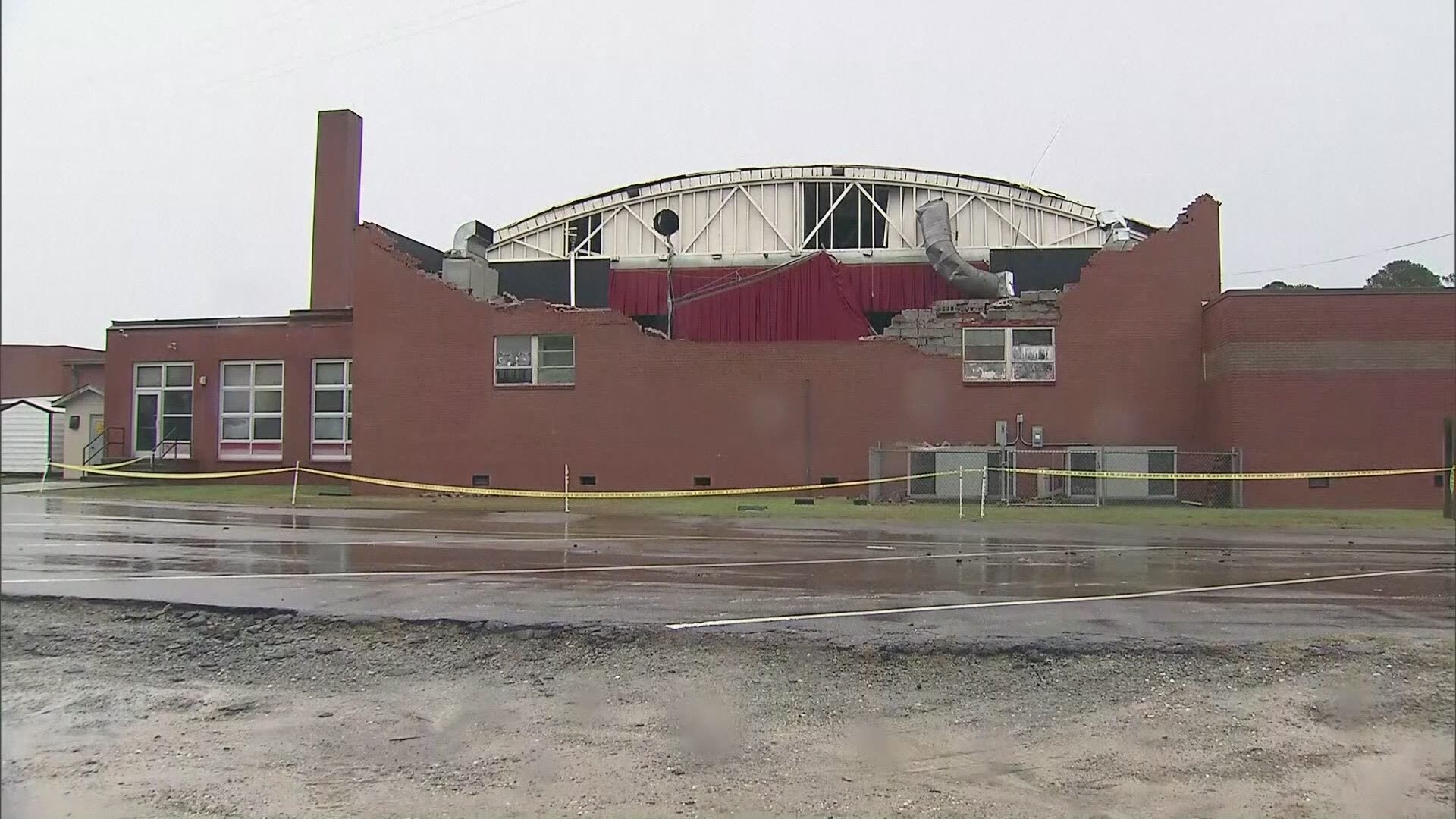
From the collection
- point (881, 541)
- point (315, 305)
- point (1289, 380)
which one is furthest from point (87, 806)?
point (315, 305)

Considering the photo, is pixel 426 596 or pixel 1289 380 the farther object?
pixel 1289 380

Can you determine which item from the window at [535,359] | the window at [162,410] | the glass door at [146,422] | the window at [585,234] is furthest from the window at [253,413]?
the window at [585,234]

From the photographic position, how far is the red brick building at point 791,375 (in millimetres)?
22531

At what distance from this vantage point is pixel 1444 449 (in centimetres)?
2150

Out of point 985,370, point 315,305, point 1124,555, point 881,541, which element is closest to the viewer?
point 1124,555

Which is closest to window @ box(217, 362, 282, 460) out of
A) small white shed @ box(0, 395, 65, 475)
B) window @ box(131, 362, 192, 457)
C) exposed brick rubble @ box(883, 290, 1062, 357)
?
window @ box(131, 362, 192, 457)

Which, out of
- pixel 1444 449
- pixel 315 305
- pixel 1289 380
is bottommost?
pixel 1444 449

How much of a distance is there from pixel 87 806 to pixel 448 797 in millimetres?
1869

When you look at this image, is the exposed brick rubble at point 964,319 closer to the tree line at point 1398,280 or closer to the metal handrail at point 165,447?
the tree line at point 1398,280

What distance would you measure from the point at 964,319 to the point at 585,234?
20422 millimetres

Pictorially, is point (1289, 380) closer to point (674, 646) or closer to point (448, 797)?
point (674, 646)

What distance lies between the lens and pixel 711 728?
20.2 ft

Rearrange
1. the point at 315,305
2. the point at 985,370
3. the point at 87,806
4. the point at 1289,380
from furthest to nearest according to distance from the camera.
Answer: the point at 315,305
the point at 985,370
the point at 1289,380
the point at 87,806

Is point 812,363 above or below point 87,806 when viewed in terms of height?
above
